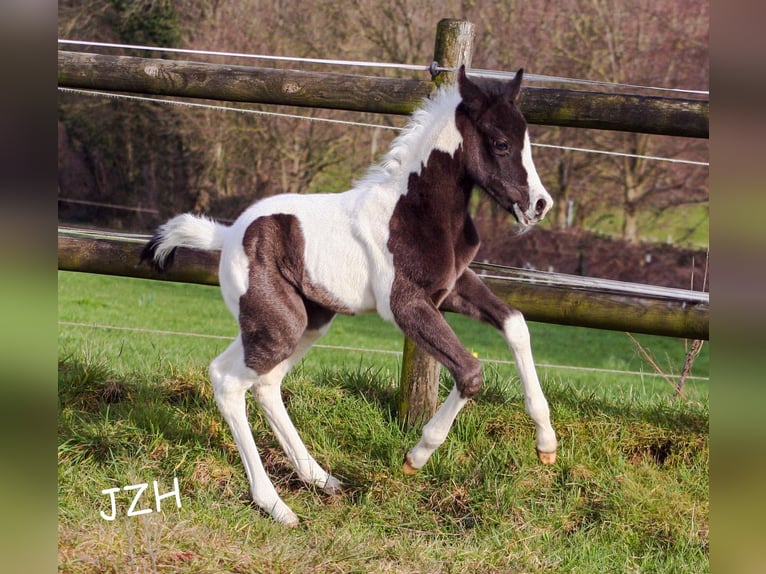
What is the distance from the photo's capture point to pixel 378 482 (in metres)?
3.12

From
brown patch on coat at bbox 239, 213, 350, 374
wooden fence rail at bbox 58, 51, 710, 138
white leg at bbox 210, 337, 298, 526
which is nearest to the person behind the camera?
brown patch on coat at bbox 239, 213, 350, 374

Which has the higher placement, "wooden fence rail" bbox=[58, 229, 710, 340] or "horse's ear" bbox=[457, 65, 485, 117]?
"horse's ear" bbox=[457, 65, 485, 117]

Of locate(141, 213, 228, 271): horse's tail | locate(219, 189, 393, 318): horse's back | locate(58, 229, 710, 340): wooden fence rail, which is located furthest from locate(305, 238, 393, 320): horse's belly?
locate(58, 229, 710, 340): wooden fence rail

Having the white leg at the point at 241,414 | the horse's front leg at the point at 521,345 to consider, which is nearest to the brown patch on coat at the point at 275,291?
the white leg at the point at 241,414

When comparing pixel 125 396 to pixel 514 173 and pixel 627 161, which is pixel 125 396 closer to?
pixel 514 173

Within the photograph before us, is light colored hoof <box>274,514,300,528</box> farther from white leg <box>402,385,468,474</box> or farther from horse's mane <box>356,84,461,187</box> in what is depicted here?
horse's mane <box>356,84,461,187</box>

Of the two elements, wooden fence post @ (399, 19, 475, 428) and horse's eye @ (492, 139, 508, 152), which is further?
wooden fence post @ (399, 19, 475, 428)

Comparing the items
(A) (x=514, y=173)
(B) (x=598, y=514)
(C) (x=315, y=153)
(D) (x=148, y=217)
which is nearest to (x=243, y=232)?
(A) (x=514, y=173)

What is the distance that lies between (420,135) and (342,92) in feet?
2.18

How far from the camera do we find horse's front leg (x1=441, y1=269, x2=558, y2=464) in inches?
102

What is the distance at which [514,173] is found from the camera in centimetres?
250

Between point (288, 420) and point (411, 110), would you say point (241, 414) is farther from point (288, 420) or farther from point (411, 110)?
point (411, 110)

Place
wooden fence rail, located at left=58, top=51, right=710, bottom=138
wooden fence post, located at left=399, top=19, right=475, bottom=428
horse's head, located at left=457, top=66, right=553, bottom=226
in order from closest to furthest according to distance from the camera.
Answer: horse's head, located at left=457, top=66, right=553, bottom=226 < wooden fence rail, located at left=58, top=51, right=710, bottom=138 < wooden fence post, located at left=399, top=19, right=475, bottom=428
